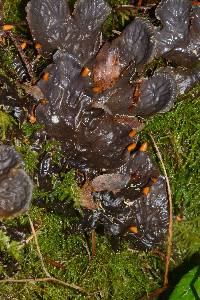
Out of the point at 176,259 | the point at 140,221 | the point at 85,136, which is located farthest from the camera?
the point at 176,259

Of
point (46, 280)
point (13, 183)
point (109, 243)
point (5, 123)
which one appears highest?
point (5, 123)

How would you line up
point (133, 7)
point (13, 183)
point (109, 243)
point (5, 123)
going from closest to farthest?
point (13, 183)
point (5, 123)
point (133, 7)
point (109, 243)

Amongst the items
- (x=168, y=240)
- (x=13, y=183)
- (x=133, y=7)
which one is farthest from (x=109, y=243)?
(x=133, y=7)

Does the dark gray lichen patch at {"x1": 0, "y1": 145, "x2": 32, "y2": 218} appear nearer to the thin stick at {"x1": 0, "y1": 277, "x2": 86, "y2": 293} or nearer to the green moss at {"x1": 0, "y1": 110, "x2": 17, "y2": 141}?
the green moss at {"x1": 0, "y1": 110, "x2": 17, "y2": 141}

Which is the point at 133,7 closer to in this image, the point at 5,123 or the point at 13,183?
the point at 5,123

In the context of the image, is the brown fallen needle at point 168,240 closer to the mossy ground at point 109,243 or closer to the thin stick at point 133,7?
the mossy ground at point 109,243

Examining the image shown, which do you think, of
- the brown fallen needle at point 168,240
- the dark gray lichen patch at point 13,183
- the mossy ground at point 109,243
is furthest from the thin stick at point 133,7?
the dark gray lichen patch at point 13,183

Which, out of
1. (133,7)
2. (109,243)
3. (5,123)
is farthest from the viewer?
(109,243)

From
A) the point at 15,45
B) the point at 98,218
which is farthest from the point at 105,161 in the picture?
the point at 15,45

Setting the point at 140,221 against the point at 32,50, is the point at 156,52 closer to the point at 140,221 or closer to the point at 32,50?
the point at 32,50
